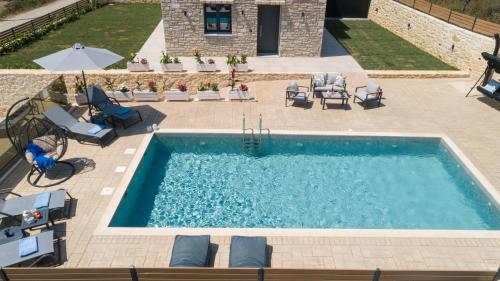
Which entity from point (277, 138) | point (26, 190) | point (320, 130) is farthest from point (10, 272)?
point (320, 130)

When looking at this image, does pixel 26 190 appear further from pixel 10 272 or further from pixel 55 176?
pixel 10 272

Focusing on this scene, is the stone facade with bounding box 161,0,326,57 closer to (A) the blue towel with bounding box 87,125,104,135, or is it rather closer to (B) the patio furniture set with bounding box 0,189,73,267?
(A) the blue towel with bounding box 87,125,104,135

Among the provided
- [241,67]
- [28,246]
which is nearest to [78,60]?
[28,246]

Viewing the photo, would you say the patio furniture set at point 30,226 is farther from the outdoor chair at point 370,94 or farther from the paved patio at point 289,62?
the outdoor chair at point 370,94

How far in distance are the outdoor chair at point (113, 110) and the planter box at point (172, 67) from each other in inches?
179

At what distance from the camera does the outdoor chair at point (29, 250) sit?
7978 millimetres

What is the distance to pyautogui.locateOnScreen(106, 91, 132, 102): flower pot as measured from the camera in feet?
54.7

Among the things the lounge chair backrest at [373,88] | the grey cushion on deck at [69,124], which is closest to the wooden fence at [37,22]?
the grey cushion on deck at [69,124]

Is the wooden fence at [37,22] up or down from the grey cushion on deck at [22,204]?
up

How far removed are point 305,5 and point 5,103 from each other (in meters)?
18.6

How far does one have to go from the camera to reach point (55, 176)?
11.6 metres

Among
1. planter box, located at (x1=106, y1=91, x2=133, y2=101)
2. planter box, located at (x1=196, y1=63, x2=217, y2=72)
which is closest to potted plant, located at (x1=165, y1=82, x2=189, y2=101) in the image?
planter box, located at (x1=106, y1=91, x2=133, y2=101)

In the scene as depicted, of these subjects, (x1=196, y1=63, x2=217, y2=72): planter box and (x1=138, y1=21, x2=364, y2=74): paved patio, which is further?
(x1=138, y1=21, x2=364, y2=74): paved patio

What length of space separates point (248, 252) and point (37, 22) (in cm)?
2763
